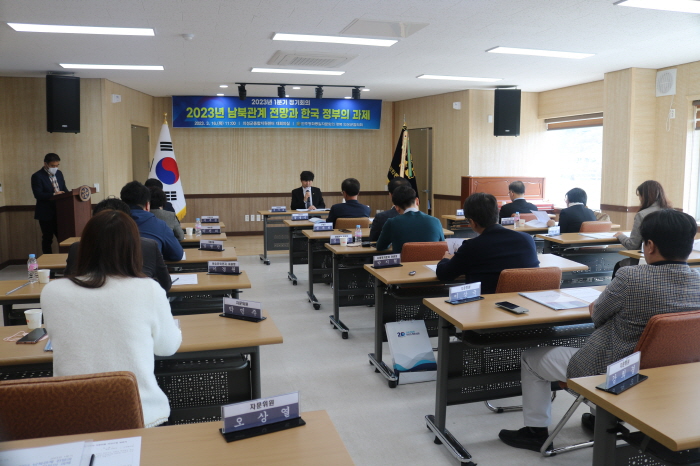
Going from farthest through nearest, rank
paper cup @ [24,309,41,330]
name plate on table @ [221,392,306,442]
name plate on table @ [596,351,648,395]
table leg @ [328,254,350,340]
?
table leg @ [328,254,350,340]
paper cup @ [24,309,41,330]
name plate on table @ [596,351,648,395]
name plate on table @ [221,392,306,442]

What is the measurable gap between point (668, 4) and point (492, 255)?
9.72 feet

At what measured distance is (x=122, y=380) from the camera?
4.85 ft

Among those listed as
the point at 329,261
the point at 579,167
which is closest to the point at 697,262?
the point at 329,261

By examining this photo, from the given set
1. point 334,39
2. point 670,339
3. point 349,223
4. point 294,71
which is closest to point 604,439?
point 670,339

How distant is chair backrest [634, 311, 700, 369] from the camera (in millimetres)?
1937

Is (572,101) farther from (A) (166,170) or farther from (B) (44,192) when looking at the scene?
(B) (44,192)

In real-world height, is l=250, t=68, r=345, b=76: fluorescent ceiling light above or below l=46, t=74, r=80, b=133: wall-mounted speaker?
above

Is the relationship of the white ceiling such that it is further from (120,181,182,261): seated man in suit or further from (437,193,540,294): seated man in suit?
(437,193,540,294): seated man in suit

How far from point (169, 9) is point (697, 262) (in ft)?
15.5

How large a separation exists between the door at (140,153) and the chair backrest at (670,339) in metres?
9.16

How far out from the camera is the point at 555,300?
9.25 feet

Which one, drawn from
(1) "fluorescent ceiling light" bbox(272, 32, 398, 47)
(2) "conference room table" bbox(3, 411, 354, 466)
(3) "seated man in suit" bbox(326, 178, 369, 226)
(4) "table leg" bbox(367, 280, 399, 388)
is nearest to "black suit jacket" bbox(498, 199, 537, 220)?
(3) "seated man in suit" bbox(326, 178, 369, 226)

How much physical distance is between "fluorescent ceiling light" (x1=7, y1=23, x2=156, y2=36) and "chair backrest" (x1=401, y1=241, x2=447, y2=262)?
336cm

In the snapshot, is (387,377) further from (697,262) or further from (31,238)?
(31,238)
